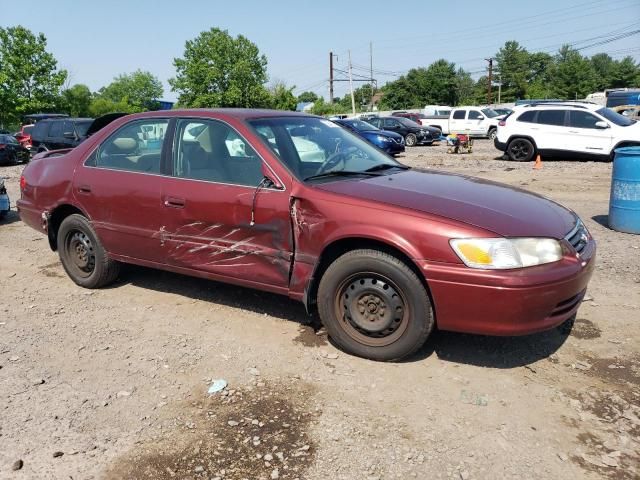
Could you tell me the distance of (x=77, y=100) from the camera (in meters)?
45.8

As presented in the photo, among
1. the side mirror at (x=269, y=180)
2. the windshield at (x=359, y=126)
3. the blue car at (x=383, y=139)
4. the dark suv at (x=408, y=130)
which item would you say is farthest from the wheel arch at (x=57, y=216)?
the dark suv at (x=408, y=130)

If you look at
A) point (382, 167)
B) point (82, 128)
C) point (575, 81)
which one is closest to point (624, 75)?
point (575, 81)

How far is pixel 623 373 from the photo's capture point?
3.45 metres

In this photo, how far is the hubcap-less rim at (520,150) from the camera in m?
16.1

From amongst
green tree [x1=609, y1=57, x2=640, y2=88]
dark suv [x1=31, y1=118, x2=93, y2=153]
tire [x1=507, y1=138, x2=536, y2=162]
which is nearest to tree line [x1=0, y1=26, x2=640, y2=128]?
green tree [x1=609, y1=57, x2=640, y2=88]

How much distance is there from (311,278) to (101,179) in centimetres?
227

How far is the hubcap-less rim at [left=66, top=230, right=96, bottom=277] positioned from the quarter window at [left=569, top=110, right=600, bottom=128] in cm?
1407

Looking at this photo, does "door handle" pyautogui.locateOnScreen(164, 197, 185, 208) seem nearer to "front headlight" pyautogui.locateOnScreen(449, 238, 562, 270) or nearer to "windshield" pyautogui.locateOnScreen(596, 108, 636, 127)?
"front headlight" pyautogui.locateOnScreen(449, 238, 562, 270)

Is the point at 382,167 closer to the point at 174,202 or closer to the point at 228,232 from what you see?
the point at 228,232

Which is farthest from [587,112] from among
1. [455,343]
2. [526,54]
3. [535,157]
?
[526,54]

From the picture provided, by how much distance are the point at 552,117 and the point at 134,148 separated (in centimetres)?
1385

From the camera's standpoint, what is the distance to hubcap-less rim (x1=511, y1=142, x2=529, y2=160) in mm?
16125

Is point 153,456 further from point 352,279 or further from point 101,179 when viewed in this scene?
point 101,179

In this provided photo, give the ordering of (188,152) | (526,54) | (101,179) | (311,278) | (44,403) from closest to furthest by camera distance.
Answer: (44,403) < (311,278) < (188,152) < (101,179) < (526,54)
